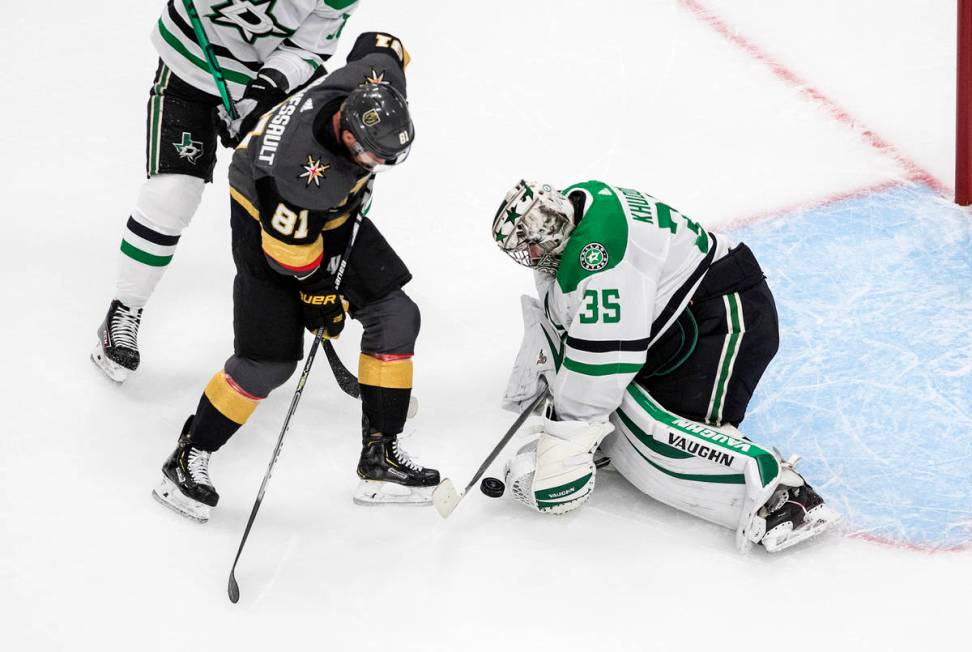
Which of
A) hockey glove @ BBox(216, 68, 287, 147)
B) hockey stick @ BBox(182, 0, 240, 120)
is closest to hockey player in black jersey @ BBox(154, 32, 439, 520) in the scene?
hockey glove @ BBox(216, 68, 287, 147)

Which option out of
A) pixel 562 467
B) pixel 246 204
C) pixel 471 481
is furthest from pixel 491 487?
pixel 246 204

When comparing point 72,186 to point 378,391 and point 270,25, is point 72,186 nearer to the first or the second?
point 270,25

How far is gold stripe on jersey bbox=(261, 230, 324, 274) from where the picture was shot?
2.68m

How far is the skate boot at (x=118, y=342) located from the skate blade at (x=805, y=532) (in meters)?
1.83

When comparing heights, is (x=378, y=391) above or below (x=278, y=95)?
below

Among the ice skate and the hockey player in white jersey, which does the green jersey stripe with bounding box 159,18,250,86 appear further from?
the ice skate

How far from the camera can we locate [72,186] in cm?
423

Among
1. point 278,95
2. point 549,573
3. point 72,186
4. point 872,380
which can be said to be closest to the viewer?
point 549,573

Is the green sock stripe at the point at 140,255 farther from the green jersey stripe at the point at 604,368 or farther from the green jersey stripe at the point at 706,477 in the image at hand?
the green jersey stripe at the point at 706,477

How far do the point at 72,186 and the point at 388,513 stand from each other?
6.27ft

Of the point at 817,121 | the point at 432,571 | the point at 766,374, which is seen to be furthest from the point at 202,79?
the point at 817,121

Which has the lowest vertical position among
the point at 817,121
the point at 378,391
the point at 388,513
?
the point at 388,513

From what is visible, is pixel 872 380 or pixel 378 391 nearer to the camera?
pixel 378 391

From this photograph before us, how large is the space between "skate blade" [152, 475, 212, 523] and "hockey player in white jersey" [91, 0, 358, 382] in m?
0.50
